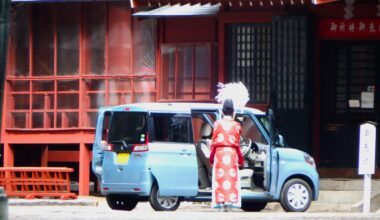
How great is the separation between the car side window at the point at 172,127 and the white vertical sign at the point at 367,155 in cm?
306

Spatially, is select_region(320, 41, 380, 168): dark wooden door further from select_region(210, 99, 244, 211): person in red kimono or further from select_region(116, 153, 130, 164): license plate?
select_region(210, 99, 244, 211): person in red kimono

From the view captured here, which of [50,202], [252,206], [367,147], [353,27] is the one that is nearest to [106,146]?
[252,206]

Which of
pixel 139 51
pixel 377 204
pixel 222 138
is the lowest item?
pixel 377 204

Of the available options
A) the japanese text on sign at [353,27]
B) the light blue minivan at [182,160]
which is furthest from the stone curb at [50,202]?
the japanese text on sign at [353,27]

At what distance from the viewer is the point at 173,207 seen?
19.2 meters

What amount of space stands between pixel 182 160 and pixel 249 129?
1.43 m

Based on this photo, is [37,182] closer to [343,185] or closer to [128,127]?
[128,127]

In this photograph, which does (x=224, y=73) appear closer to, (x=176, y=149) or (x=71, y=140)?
(x=71, y=140)

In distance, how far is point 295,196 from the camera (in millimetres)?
19594

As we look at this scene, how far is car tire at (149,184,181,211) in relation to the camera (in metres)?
19.1

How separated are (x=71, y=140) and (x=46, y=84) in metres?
1.46

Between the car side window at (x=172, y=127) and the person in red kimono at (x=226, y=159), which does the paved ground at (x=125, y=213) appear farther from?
the car side window at (x=172, y=127)

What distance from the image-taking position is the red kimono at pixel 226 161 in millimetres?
17078

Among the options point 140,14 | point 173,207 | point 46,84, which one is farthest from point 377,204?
point 46,84
